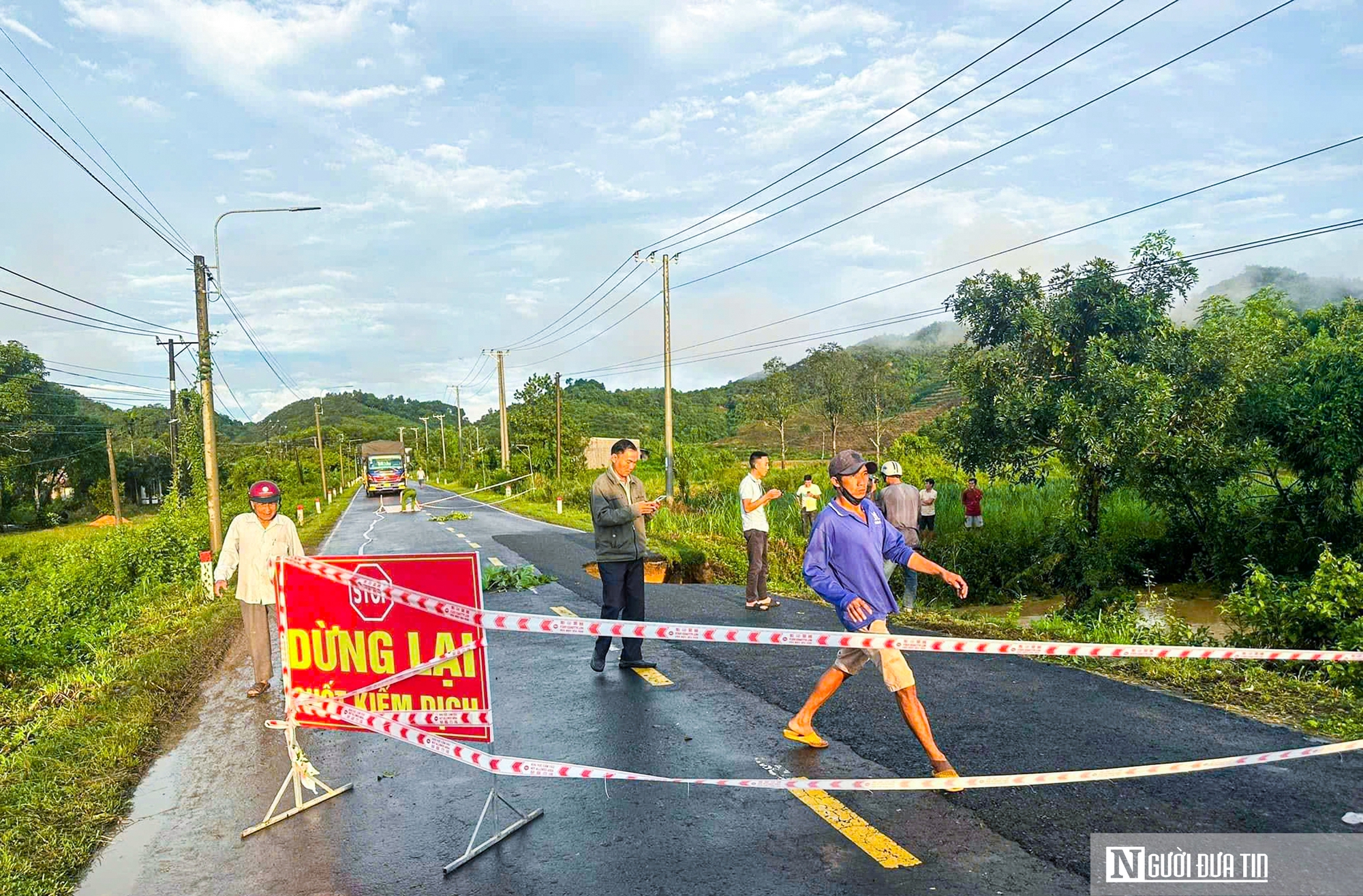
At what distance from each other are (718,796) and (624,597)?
9.77 ft

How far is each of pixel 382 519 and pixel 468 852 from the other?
30818 millimetres

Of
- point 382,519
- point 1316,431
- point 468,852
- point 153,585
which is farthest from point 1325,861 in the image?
point 382,519

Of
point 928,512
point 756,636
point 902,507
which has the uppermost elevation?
point 902,507

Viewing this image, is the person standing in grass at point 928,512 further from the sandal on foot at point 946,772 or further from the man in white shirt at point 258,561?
the sandal on foot at point 946,772

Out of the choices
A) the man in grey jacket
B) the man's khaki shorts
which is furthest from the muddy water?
the man's khaki shorts

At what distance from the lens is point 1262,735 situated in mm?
5441

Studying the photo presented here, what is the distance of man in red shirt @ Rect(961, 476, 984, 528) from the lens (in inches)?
822

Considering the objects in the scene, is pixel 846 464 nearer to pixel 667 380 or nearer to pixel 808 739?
pixel 808 739

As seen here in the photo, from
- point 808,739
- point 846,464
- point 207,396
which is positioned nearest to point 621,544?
point 808,739

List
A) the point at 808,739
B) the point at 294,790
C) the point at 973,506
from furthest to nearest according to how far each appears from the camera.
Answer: the point at 973,506, the point at 808,739, the point at 294,790

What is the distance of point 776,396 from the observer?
7138 centimetres

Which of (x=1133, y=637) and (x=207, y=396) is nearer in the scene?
(x=1133, y=637)

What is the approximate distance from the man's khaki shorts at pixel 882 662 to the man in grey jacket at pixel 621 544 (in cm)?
254

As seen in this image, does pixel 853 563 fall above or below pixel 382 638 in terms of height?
above
